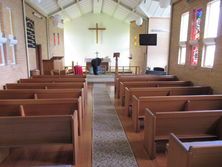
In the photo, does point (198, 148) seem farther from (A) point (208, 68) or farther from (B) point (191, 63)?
Answer: (B) point (191, 63)

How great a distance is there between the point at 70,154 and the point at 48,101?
789 mm

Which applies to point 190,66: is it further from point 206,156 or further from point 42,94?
point 206,156

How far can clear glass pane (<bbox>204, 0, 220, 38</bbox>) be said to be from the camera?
12.4ft

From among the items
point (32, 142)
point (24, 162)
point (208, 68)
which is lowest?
point (24, 162)

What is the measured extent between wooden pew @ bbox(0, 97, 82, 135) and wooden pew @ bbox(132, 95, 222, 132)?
3.12 ft

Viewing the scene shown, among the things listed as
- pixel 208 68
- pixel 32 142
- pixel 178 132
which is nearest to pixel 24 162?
pixel 32 142

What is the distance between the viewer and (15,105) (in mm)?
2705

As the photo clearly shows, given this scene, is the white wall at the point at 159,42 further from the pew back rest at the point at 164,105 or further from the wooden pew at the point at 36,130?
the wooden pew at the point at 36,130

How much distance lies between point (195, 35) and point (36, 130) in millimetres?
4083

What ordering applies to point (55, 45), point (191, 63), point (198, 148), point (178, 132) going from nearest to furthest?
point (198, 148), point (178, 132), point (191, 63), point (55, 45)

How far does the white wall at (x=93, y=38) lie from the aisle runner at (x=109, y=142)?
411 inches

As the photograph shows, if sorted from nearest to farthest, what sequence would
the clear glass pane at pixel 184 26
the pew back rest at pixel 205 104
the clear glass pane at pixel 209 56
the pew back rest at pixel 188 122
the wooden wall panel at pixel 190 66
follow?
the pew back rest at pixel 188 122, the pew back rest at pixel 205 104, the wooden wall panel at pixel 190 66, the clear glass pane at pixel 209 56, the clear glass pane at pixel 184 26

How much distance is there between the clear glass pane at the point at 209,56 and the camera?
12.9 ft

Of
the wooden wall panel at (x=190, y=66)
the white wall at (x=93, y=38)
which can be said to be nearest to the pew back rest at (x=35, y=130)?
the wooden wall panel at (x=190, y=66)
